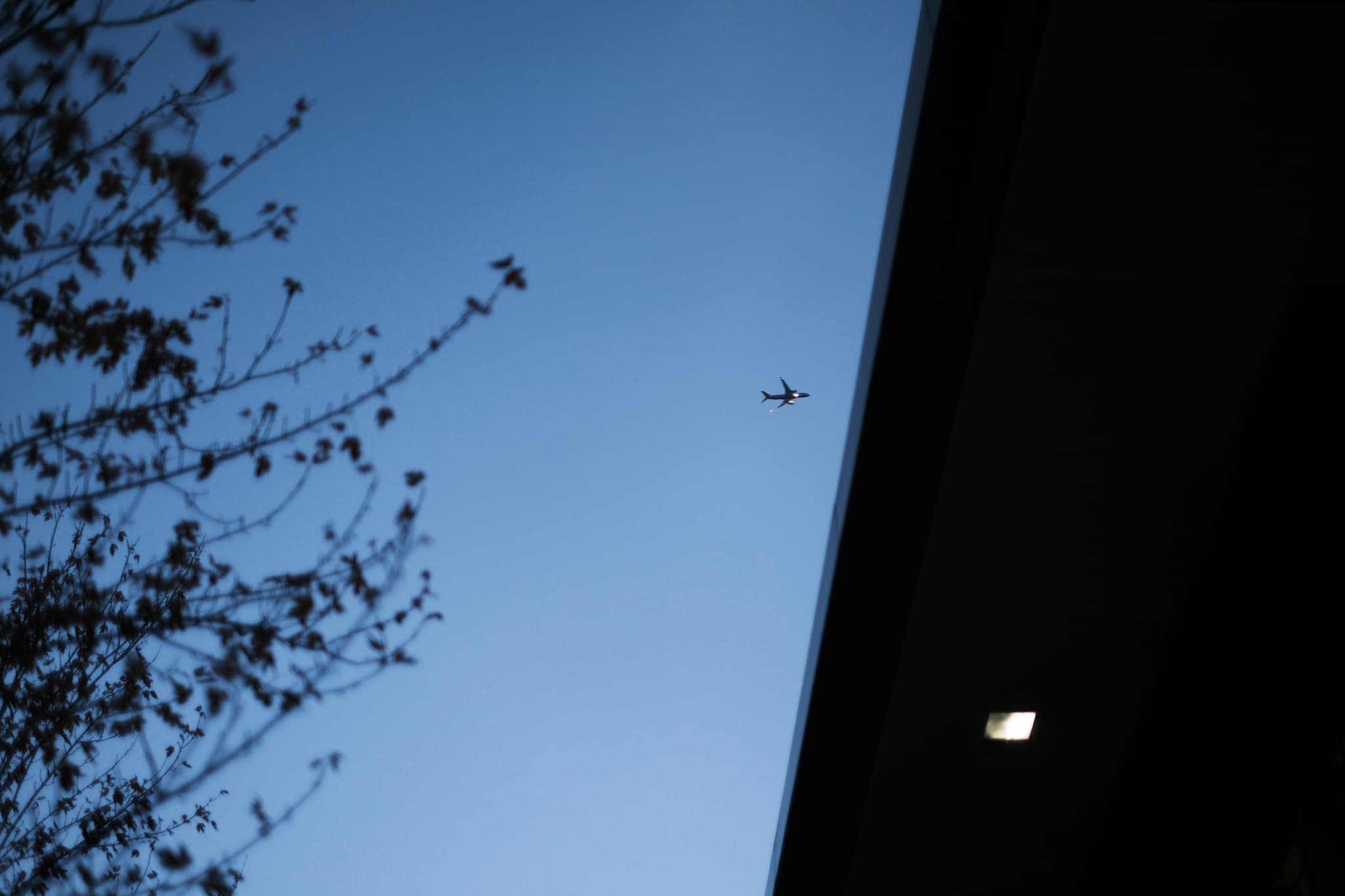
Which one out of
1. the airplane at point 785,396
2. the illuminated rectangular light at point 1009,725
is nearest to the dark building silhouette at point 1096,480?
the illuminated rectangular light at point 1009,725

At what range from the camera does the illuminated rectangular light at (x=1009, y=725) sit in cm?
560

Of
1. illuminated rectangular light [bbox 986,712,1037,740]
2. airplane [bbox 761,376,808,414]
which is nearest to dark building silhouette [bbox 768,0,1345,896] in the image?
illuminated rectangular light [bbox 986,712,1037,740]

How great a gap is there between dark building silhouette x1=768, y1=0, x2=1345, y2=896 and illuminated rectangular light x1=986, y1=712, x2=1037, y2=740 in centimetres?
8

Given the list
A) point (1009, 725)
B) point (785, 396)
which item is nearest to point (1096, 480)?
point (1009, 725)

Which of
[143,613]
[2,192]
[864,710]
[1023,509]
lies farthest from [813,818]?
[2,192]

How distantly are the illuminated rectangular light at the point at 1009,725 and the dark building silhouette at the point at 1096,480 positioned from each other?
0.08 meters

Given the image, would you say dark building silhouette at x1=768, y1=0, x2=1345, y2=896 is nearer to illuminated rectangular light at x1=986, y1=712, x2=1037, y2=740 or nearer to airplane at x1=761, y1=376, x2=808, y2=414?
illuminated rectangular light at x1=986, y1=712, x2=1037, y2=740

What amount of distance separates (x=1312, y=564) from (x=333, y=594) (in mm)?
5219

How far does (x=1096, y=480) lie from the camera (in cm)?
477

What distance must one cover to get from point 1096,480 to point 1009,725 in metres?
1.79

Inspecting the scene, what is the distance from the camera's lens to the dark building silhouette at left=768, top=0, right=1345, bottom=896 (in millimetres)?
3859

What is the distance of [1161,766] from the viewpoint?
18.8ft

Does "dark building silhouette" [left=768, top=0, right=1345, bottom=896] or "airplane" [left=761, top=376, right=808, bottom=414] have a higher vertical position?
"airplane" [left=761, top=376, right=808, bottom=414]

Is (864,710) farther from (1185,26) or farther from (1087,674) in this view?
(1185,26)
